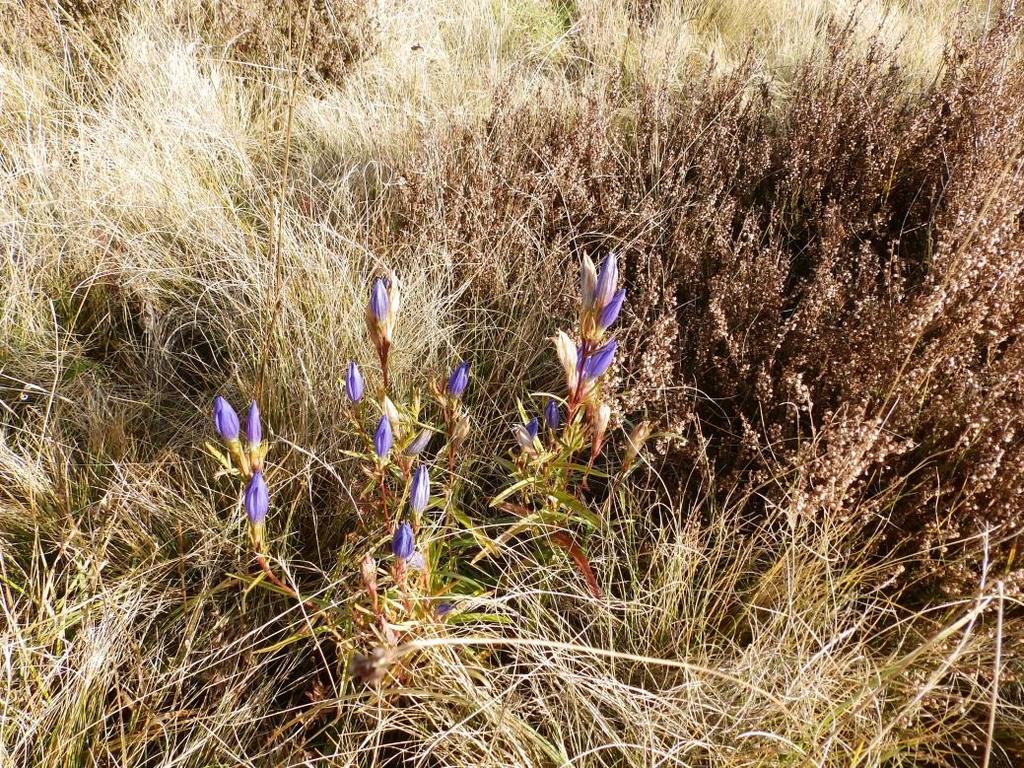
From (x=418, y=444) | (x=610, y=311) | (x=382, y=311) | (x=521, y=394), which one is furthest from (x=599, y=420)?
(x=521, y=394)

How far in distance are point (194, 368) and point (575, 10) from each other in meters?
3.54

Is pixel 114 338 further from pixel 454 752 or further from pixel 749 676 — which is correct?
pixel 749 676

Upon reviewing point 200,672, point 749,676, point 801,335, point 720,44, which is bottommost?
point 200,672

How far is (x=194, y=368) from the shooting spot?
2.18 meters

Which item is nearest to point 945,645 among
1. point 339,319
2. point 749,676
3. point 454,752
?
point 749,676

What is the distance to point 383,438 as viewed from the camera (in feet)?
4.35

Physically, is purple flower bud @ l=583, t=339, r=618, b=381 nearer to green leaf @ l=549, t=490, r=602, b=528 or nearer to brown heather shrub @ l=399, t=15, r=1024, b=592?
green leaf @ l=549, t=490, r=602, b=528

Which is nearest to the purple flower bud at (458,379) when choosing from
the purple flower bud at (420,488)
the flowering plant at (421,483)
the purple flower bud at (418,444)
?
the flowering plant at (421,483)

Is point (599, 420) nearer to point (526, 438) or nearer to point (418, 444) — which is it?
point (526, 438)

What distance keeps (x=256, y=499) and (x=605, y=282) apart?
74cm

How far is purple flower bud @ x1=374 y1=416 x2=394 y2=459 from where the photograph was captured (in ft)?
4.30

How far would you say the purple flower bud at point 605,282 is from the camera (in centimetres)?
133

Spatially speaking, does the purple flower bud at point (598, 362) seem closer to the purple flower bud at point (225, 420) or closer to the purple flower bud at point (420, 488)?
the purple flower bud at point (420, 488)

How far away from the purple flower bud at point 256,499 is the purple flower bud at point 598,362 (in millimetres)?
650
